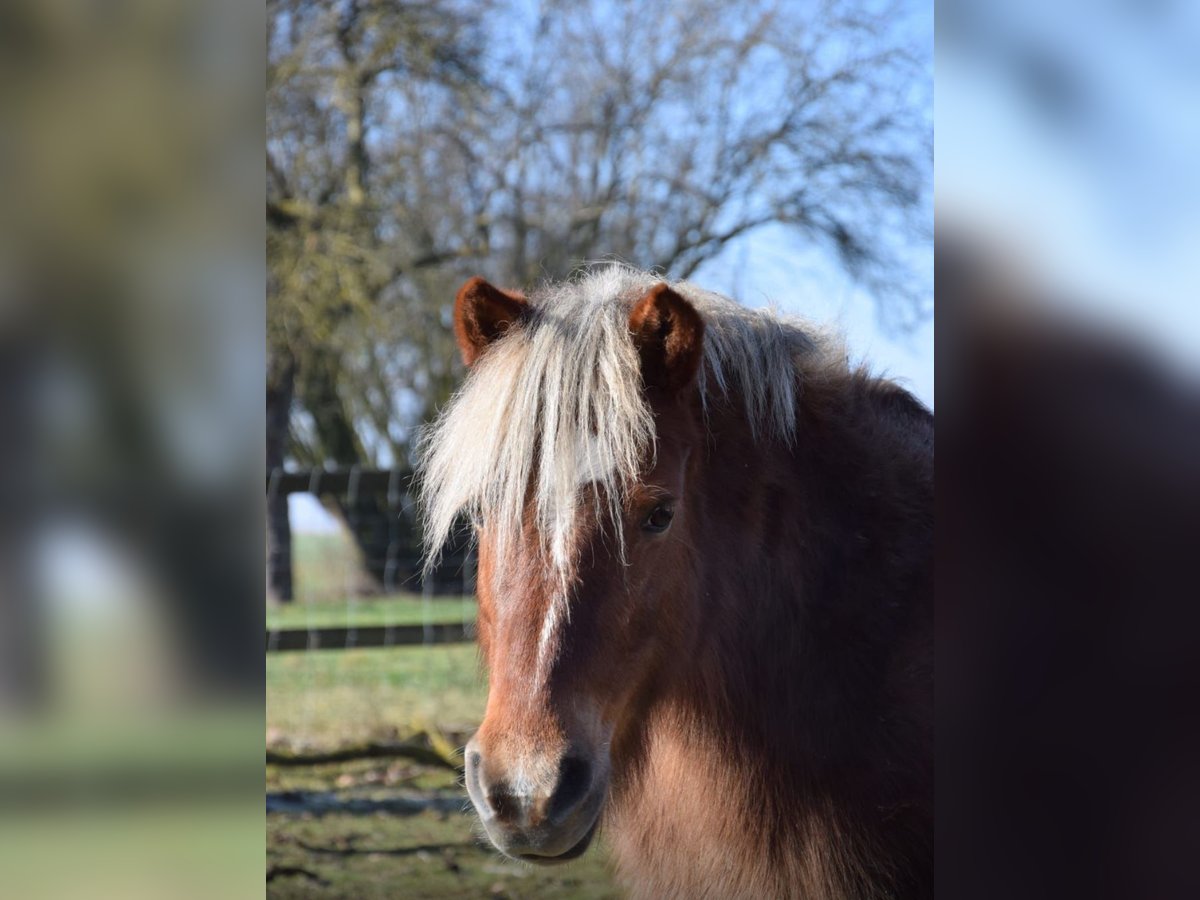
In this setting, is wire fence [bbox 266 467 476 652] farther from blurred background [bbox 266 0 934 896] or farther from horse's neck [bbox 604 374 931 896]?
horse's neck [bbox 604 374 931 896]

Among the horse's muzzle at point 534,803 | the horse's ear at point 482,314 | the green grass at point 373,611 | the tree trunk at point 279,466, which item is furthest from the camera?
the green grass at point 373,611

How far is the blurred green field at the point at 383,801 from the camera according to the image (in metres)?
4.09

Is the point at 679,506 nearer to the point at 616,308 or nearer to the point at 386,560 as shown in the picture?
the point at 616,308

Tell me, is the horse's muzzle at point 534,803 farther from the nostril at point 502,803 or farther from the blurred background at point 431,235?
the blurred background at point 431,235

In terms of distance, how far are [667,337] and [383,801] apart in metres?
3.85

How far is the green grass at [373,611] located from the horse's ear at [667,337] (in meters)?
4.74

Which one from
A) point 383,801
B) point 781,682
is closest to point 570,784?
point 781,682

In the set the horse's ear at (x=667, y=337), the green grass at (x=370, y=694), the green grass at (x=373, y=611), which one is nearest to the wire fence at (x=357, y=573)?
the green grass at (x=373, y=611)

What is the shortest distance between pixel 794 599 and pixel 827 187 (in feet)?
13.1

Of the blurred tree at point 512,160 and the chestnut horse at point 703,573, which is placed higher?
the blurred tree at point 512,160

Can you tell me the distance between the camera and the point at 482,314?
86.2 inches

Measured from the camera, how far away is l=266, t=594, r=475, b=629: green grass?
6840mm

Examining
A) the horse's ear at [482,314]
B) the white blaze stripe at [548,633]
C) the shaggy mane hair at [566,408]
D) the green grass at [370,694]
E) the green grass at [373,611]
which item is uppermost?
the horse's ear at [482,314]

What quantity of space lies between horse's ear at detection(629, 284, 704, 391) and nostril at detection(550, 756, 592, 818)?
818 millimetres
